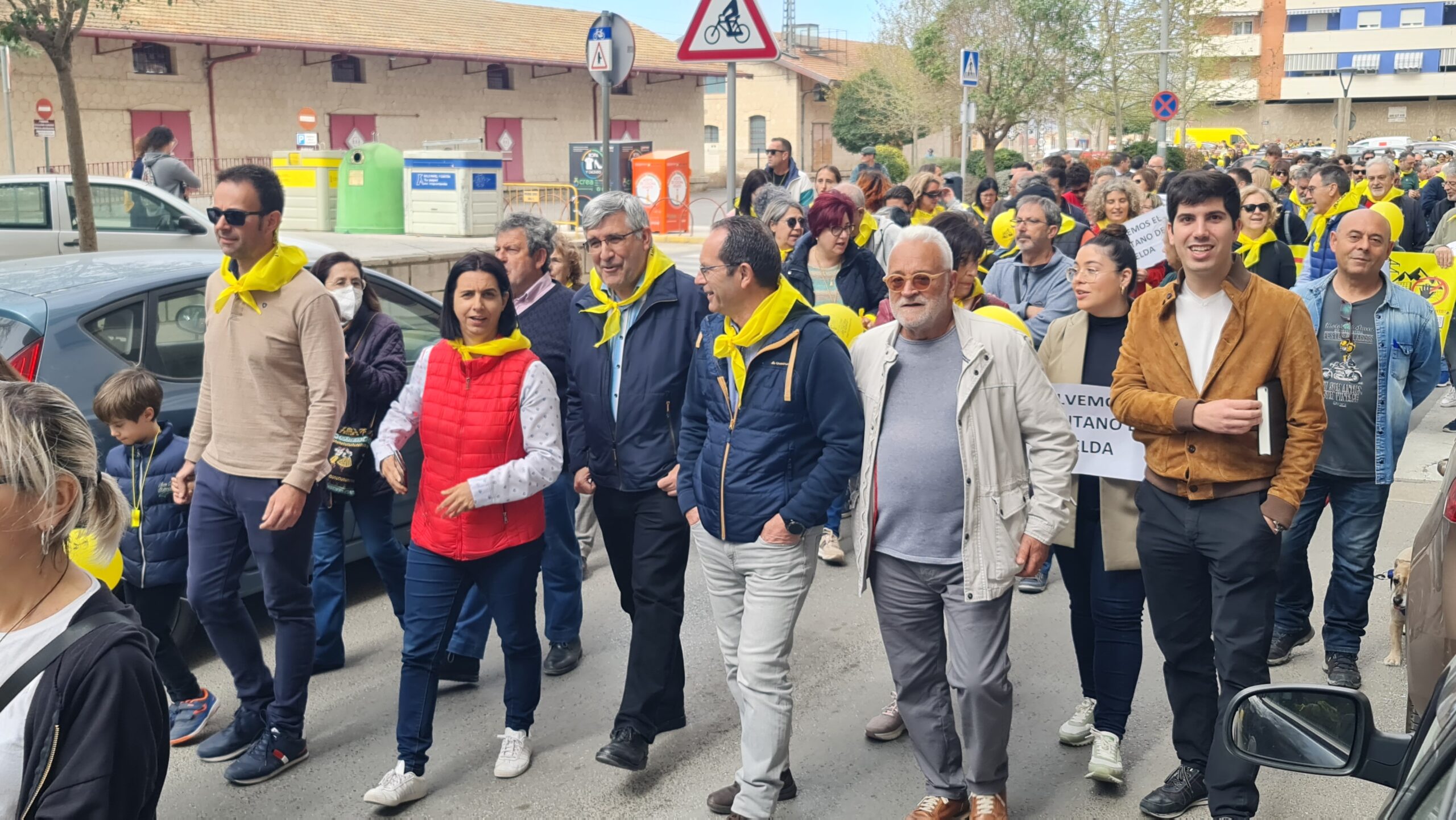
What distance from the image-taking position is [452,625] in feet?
14.8

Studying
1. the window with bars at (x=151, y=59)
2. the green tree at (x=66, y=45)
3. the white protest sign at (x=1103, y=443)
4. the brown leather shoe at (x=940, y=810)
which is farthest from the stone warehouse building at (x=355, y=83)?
the brown leather shoe at (x=940, y=810)

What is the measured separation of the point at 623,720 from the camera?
4656 mm

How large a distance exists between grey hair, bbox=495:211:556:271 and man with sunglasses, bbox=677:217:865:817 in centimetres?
163

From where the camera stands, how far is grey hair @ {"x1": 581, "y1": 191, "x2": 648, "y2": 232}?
15.4 ft

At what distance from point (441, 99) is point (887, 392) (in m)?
40.5

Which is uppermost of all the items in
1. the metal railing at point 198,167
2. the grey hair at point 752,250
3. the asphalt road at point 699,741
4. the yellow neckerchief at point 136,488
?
the metal railing at point 198,167

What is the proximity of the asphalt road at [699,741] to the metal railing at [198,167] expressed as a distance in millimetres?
29934

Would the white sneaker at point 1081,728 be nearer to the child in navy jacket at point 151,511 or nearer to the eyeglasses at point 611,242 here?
the eyeglasses at point 611,242

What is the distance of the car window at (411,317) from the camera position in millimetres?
6688

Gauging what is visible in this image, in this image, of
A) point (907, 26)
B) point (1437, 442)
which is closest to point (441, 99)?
point (907, 26)

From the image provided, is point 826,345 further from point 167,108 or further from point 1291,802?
point 167,108

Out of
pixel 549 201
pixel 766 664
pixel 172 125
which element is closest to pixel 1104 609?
pixel 766 664

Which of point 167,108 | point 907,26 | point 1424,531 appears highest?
point 907,26

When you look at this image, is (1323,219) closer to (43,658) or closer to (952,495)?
(952,495)
